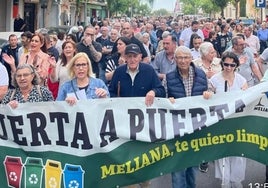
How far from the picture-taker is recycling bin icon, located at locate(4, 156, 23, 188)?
6055 mm

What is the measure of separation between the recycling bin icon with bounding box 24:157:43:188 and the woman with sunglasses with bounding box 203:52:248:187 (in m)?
1.81

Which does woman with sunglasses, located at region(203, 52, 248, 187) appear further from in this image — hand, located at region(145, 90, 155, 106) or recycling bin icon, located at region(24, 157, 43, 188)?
recycling bin icon, located at region(24, 157, 43, 188)

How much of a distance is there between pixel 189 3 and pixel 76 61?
18800cm

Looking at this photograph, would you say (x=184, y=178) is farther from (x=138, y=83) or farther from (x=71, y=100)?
(x=71, y=100)

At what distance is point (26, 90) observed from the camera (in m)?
6.24

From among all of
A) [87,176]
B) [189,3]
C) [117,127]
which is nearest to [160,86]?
[117,127]

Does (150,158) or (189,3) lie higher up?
(189,3)

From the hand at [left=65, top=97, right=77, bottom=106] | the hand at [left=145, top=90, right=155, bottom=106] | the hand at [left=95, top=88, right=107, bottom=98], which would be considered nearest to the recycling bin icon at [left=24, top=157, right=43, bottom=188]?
the hand at [left=65, top=97, right=77, bottom=106]

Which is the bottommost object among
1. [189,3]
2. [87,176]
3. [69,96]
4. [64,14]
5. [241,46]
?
[87,176]

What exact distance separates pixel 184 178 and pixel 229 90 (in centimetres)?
113

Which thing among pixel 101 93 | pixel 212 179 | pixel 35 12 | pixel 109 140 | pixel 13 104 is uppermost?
pixel 35 12

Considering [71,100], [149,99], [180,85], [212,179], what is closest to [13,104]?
[71,100]

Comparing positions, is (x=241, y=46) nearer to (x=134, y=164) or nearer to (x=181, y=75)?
(x=181, y=75)

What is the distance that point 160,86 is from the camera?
21.7 ft
